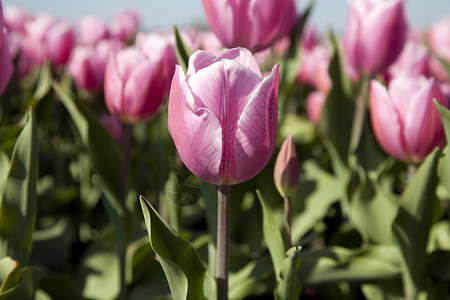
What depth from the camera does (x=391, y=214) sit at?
944 mm

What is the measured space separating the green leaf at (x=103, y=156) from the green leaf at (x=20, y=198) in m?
0.21

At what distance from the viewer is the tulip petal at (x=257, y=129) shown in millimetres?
497

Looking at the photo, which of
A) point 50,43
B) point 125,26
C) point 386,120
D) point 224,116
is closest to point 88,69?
point 50,43

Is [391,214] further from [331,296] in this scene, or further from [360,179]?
[331,296]

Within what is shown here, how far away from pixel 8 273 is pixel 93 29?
196cm

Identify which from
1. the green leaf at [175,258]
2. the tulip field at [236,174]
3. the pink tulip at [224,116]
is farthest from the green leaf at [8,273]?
the pink tulip at [224,116]

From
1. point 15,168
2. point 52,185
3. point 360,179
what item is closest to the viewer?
point 15,168

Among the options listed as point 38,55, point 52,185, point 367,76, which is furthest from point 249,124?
point 38,55

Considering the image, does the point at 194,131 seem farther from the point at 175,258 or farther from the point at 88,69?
the point at 88,69

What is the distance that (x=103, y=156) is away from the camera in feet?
3.25

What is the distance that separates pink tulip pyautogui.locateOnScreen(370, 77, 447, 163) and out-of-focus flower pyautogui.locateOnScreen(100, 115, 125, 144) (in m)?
0.65

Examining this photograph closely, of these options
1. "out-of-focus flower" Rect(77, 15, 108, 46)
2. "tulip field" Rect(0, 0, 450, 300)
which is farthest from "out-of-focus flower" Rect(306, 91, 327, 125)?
"out-of-focus flower" Rect(77, 15, 108, 46)

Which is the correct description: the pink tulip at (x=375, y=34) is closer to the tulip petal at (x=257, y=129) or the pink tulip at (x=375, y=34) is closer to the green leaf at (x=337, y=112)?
the green leaf at (x=337, y=112)

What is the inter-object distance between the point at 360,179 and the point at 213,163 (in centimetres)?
61
